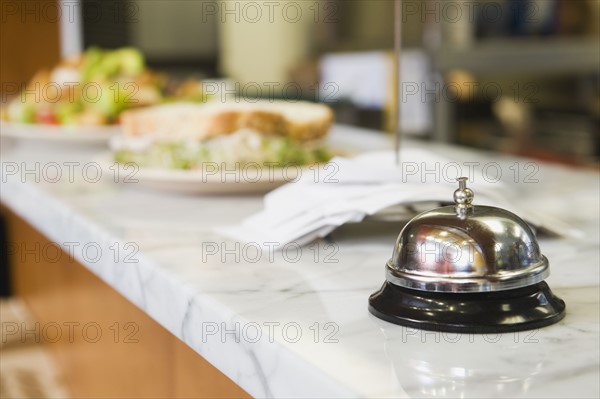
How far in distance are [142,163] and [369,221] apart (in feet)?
1.57

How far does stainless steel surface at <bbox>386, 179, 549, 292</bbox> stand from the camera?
62cm

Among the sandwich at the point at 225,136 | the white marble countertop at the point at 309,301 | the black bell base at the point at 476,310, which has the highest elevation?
the sandwich at the point at 225,136

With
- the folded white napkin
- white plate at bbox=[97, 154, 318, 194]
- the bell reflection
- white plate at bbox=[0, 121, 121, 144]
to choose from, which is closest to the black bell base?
the bell reflection

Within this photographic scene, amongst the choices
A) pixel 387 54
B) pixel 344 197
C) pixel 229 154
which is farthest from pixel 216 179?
pixel 387 54

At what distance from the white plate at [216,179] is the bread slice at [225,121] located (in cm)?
25

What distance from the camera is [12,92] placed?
3721 mm

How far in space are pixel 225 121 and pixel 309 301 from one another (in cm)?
87

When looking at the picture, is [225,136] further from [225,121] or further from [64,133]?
[64,133]

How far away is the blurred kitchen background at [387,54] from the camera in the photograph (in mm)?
3324

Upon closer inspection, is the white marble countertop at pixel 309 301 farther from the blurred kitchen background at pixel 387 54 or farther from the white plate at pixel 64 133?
the blurred kitchen background at pixel 387 54

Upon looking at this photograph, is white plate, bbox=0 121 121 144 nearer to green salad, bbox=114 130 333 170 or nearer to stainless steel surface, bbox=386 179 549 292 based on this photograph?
green salad, bbox=114 130 333 170

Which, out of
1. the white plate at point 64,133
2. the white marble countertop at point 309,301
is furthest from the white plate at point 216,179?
the white plate at point 64,133

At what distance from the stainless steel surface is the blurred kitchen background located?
1679 mm

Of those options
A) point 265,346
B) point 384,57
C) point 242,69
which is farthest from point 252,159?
point 242,69
